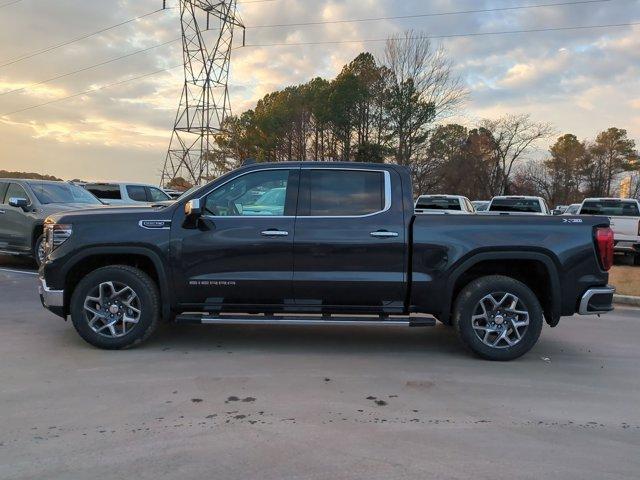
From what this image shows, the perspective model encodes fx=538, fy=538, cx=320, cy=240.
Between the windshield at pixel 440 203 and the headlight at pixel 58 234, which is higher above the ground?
the windshield at pixel 440 203

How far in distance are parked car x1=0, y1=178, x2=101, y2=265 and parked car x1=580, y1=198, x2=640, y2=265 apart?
12912 mm


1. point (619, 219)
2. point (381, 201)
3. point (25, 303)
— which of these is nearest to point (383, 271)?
point (381, 201)

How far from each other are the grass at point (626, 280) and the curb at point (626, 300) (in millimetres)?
412

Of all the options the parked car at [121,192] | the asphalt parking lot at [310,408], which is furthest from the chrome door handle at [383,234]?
the parked car at [121,192]

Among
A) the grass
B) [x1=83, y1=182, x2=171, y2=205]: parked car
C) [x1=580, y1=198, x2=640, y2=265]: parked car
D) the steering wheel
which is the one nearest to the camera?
the steering wheel

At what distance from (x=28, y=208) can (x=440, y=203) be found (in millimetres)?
11066

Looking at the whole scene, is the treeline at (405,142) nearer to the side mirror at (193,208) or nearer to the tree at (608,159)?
the tree at (608,159)

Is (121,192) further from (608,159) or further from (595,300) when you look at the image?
(608,159)

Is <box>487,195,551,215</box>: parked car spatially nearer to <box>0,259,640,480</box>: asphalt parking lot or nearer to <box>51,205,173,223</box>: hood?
<box>0,259,640,480</box>: asphalt parking lot

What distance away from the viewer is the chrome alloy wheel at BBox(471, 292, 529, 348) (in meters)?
5.43

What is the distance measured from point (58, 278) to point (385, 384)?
11.3 feet

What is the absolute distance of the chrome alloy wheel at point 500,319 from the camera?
5426 mm

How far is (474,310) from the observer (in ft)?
17.8

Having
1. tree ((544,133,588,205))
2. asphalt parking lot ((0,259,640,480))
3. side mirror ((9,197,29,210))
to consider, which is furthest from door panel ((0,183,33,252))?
tree ((544,133,588,205))
